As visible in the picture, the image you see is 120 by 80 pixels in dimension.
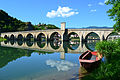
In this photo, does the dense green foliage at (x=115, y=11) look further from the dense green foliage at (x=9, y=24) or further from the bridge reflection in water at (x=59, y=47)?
the dense green foliage at (x=9, y=24)

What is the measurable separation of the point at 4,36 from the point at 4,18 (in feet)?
79.8

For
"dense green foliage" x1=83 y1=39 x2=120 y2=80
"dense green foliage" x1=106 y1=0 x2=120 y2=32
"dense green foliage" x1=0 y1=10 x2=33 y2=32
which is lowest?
"dense green foliage" x1=83 y1=39 x2=120 y2=80

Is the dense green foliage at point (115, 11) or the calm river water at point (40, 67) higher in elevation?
the dense green foliage at point (115, 11)

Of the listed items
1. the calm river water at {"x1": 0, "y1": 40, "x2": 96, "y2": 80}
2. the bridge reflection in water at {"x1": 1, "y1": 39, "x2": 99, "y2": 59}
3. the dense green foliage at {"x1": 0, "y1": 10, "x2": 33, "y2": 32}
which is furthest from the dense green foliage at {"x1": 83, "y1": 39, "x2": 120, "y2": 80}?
the dense green foliage at {"x1": 0, "y1": 10, "x2": 33, "y2": 32}

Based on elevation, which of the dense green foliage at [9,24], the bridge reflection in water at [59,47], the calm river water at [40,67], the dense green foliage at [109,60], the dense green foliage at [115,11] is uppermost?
the dense green foliage at [9,24]

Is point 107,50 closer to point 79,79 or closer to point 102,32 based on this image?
point 79,79

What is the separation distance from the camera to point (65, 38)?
6172 cm

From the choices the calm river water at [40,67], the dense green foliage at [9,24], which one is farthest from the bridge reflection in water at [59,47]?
the dense green foliage at [9,24]

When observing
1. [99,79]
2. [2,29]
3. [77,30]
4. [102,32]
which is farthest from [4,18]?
[99,79]

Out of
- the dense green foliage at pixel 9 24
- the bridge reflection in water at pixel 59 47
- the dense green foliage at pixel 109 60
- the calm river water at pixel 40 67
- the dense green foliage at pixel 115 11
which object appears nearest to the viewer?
the dense green foliage at pixel 109 60

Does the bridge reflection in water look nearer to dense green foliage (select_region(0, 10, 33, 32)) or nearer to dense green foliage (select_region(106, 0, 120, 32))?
dense green foliage (select_region(106, 0, 120, 32))

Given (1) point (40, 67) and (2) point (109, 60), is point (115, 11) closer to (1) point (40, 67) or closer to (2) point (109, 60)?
(2) point (109, 60)

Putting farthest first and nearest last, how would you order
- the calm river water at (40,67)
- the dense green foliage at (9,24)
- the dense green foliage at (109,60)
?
the dense green foliage at (9,24) < the calm river water at (40,67) < the dense green foliage at (109,60)

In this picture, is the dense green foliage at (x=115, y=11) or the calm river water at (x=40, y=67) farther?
the dense green foliage at (x=115, y=11)
